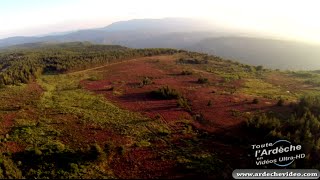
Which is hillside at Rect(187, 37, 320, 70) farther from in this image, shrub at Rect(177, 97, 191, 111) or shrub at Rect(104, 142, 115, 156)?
shrub at Rect(104, 142, 115, 156)

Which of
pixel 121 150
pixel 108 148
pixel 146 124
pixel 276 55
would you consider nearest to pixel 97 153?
pixel 108 148

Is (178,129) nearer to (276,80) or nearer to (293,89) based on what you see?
(293,89)

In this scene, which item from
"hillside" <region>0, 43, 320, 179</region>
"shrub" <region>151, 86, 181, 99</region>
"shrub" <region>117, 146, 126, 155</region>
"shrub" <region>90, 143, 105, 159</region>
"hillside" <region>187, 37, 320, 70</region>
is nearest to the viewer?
"hillside" <region>0, 43, 320, 179</region>

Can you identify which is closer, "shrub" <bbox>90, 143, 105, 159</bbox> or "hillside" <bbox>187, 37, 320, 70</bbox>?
"shrub" <bbox>90, 143, 105, 159</bbox>

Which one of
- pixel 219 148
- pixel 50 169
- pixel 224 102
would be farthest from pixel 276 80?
pixel 50 169

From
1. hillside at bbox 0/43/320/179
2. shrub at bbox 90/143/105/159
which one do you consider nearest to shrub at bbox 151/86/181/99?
hillside at bbox 0/43/320/179

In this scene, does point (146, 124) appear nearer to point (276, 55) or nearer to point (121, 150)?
point (121, 150)

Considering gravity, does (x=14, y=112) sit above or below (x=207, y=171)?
above

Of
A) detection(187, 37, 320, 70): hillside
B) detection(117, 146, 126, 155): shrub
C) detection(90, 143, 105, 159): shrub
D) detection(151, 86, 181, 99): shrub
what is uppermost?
detection(151, 86, 181, 99): shrub

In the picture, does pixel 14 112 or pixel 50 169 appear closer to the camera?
pixel 50 169
